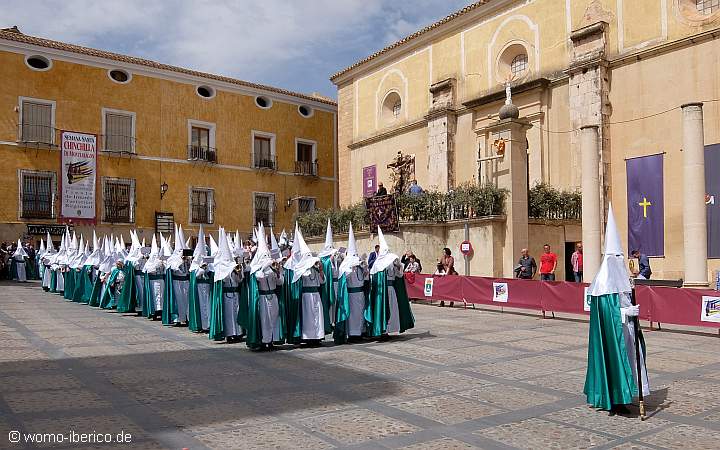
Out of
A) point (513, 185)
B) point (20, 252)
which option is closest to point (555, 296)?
point (513, 185)

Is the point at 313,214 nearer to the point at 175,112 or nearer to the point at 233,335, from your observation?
the point at 175,112

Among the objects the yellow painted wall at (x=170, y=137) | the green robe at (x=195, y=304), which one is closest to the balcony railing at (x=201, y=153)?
the yellow painted wall at (x=170, y=137)

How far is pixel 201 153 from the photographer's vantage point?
118ft

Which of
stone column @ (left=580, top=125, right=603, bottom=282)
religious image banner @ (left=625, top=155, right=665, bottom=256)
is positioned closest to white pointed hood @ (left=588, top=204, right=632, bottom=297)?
stone column @ (left=580, top=125, right=603, bottom=282)

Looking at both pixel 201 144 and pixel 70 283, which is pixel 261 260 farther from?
pixel 201 144

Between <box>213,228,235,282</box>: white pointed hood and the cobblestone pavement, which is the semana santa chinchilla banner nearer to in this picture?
the cobblestone pavement

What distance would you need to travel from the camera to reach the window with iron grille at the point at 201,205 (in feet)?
116

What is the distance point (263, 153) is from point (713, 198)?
2625 centimetres

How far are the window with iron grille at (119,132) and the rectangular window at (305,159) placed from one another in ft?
33.3

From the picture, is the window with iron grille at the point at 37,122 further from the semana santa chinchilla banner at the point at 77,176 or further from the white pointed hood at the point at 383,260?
the white pointed hood at the point at 383,260

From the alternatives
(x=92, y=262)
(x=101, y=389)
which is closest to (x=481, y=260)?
(x=92, y=262)

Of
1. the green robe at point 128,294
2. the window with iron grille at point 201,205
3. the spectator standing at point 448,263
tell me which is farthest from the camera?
the window with iron grille at point 201,205

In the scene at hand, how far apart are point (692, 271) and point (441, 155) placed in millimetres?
→ 13908

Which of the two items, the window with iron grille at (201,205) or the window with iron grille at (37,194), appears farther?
the window with iron grille at (201,205)
